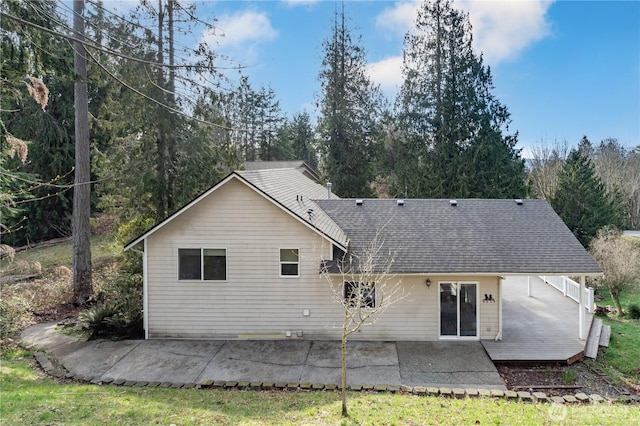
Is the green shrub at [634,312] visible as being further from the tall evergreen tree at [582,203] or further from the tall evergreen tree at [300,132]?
the tall evergreen tree at [300,132]

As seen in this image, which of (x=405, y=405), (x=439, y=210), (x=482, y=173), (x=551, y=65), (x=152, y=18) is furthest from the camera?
(x=482, y=173)

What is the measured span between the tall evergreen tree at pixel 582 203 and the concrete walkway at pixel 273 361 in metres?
16.9

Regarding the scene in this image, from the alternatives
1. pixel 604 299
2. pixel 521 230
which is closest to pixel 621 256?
pixel 604 299

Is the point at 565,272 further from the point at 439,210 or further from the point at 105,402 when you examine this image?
the point at 105,402

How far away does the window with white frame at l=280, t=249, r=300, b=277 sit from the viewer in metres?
12.9

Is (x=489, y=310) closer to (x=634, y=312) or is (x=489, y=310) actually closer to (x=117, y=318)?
(x=634, y=312)

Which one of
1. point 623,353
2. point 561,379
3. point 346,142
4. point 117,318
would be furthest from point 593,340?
point 346,142

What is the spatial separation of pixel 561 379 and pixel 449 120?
21.0 meters

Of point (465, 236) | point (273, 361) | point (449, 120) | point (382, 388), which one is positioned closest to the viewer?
point (382, 388)

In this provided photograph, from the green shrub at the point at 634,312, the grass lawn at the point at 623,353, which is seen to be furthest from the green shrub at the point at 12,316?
the green shrub at the point at 634,312

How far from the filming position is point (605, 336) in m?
13.1

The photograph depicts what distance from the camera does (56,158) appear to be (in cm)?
2700

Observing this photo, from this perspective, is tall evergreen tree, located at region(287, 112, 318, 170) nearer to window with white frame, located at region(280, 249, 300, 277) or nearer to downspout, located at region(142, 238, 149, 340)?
window with white frame, located at region(280, 249, 300, 277)

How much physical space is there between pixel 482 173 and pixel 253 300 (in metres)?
19.8
